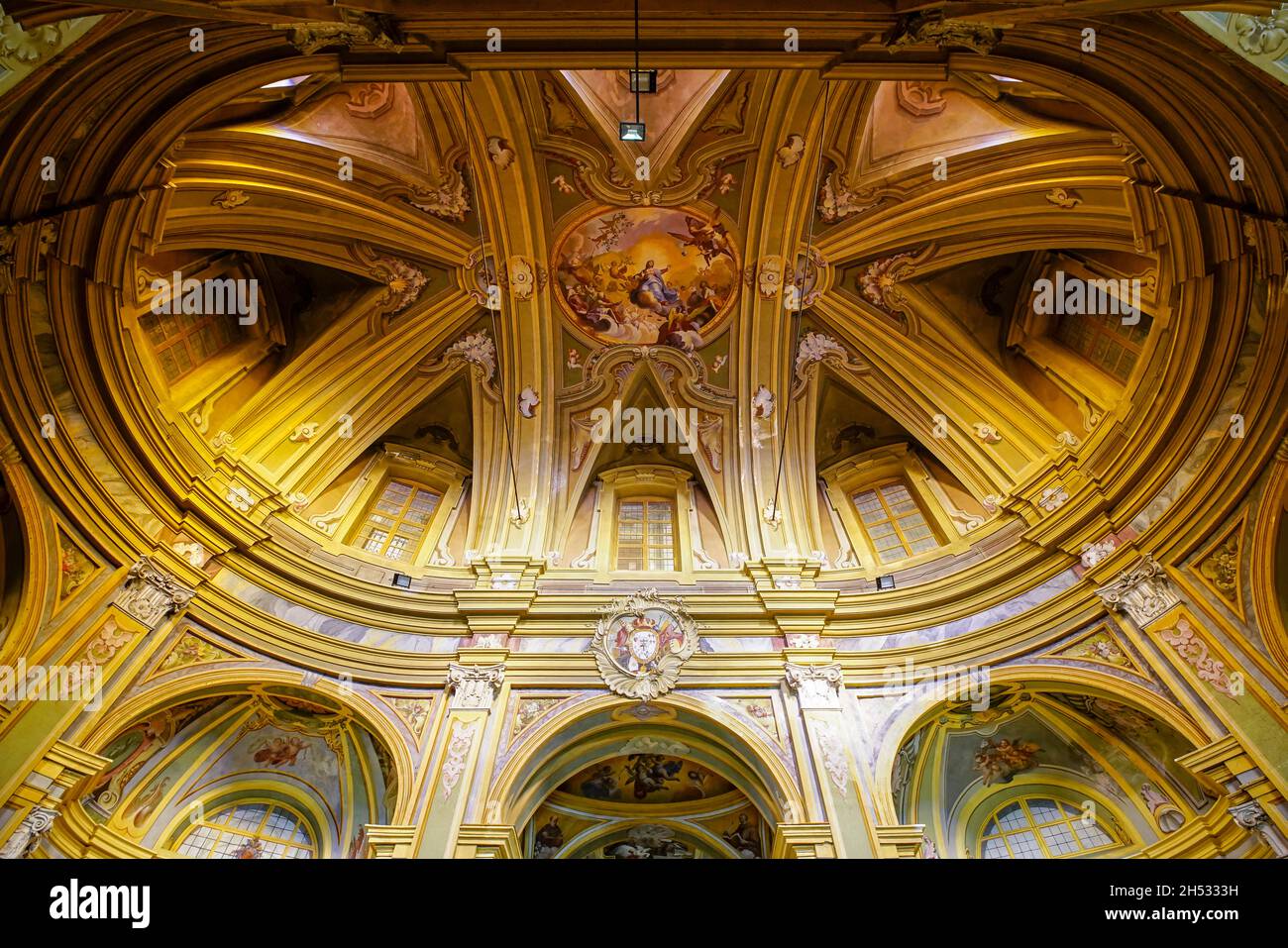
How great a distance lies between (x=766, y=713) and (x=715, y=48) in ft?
27.9

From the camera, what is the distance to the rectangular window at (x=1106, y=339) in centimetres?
1373

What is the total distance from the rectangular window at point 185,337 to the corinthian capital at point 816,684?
→ 1004 centimetres

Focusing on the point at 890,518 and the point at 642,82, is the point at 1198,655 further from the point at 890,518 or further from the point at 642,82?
the point at 642,82

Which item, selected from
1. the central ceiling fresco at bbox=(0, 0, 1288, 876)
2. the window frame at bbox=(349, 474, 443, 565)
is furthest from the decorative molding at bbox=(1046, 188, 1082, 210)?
the window frame at bbox=(349, 474, 443, 565)

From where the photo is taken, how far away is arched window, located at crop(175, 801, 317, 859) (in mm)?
12578

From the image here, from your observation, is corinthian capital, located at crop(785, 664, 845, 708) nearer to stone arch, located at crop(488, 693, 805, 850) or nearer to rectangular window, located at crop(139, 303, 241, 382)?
stone arch, located at crop(488, 693, 805, 850)

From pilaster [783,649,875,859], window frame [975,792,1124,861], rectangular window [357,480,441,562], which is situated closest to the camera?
pilaster [783,649,875,859]

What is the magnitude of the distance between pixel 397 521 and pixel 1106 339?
Answer: 11.9 metres

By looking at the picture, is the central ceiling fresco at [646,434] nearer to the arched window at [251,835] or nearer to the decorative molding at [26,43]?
the arched window at [251,835]

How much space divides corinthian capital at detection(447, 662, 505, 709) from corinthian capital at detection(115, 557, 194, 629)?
144 inches

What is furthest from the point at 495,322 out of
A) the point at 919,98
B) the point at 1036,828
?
the point at 1036,828

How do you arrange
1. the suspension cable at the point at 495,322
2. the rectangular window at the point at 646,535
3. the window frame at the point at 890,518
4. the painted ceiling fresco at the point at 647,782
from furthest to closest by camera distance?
the rectangular window at the point at 646,535
the window frame at the point at 890,518
the suspension cable at the point at 495,322
the painted ceiling fresco at the point at 647,782

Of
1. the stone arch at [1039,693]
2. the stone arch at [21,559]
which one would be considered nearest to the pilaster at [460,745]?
the stone arch at [21,559]

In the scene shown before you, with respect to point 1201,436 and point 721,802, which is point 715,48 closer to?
point 1201,436
